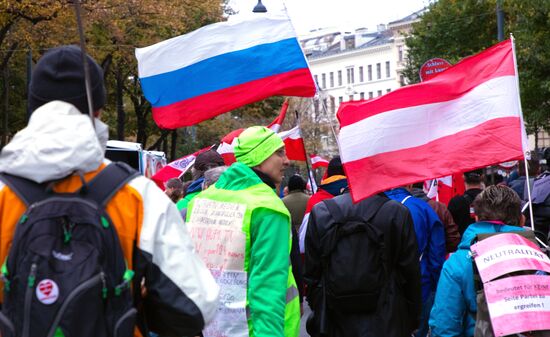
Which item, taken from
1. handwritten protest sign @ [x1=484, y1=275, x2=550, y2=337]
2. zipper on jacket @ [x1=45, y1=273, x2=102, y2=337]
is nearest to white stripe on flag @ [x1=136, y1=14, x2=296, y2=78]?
handwritten protest sign @ [x1=484, y1=275, x2=550, y2=337]

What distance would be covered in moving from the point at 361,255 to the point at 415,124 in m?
0.84

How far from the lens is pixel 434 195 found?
12.0 meters

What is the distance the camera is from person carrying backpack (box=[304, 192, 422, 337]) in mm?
6164

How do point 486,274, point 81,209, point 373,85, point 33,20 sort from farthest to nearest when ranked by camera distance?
1. point 373,85
2. point 33,20
3. point 486,274
4. point 81,209

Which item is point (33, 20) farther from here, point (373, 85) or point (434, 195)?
point (373, 85)

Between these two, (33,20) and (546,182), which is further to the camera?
(33,20)

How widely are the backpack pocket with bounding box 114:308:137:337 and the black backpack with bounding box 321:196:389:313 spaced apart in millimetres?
3163

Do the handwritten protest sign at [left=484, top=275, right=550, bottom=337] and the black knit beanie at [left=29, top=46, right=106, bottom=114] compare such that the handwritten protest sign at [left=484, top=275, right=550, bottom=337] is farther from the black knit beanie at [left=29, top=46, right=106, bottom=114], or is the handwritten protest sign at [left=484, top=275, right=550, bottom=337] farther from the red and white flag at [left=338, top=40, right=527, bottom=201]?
the black knit beanie at [left=29, top=46, right=106, bottom=114]

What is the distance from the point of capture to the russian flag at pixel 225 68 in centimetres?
917

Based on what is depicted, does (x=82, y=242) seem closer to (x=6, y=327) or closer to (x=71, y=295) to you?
(x=71, y=295)

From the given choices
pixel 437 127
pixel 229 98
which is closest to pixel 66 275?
pixel 437 127

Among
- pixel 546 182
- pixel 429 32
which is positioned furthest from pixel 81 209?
pixel 429 32

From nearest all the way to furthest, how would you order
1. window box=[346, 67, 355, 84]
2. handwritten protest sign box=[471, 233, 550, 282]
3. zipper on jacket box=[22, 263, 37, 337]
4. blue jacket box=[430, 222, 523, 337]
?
zipper on jacket box=[22, 263, 37, 337], handwritten protest sign box=[471, 233, 550, 282], blue jacket box=[430, 222, 523, 337], window box=[346, 67, 355, 84]

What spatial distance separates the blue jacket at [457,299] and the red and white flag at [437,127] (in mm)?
972
